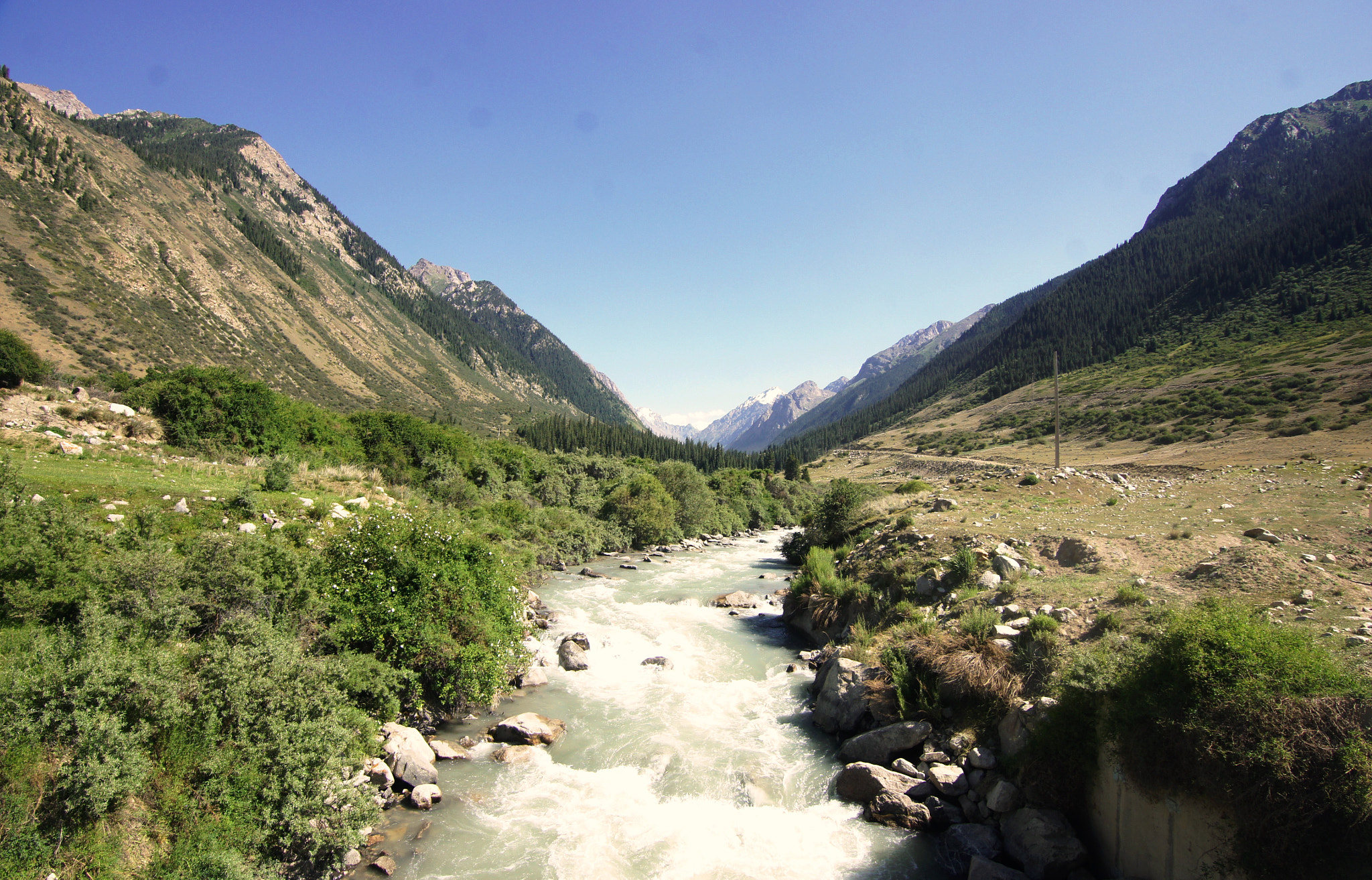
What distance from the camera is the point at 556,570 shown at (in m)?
34.5

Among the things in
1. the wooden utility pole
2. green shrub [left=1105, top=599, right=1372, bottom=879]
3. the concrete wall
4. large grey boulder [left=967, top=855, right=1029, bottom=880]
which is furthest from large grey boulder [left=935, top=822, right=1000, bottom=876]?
the wooden utility pole

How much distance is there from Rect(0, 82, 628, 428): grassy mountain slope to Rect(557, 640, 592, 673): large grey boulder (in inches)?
2553

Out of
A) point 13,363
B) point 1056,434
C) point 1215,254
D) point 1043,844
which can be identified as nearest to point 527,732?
point 1043,844

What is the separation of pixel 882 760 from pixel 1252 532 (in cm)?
1123

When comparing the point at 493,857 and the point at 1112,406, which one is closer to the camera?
the point at 493,857

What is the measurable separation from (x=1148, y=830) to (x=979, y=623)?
5.43 m

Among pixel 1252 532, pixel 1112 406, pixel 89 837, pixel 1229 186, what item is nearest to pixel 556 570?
pixel 89 837

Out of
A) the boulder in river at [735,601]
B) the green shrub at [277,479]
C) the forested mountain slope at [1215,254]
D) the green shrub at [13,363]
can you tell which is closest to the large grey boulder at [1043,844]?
the boulder in river at [735,601]

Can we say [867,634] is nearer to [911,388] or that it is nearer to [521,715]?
[521,715]

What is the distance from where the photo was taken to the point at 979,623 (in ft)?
43.1

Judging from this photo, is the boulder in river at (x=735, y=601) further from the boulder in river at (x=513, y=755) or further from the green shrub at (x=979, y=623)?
the boulder in river at (x=513, y=755)

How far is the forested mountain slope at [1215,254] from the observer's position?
8694cm

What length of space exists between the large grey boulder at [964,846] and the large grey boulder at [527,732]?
8.91 metres

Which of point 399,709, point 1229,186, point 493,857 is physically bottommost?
point 493,857
